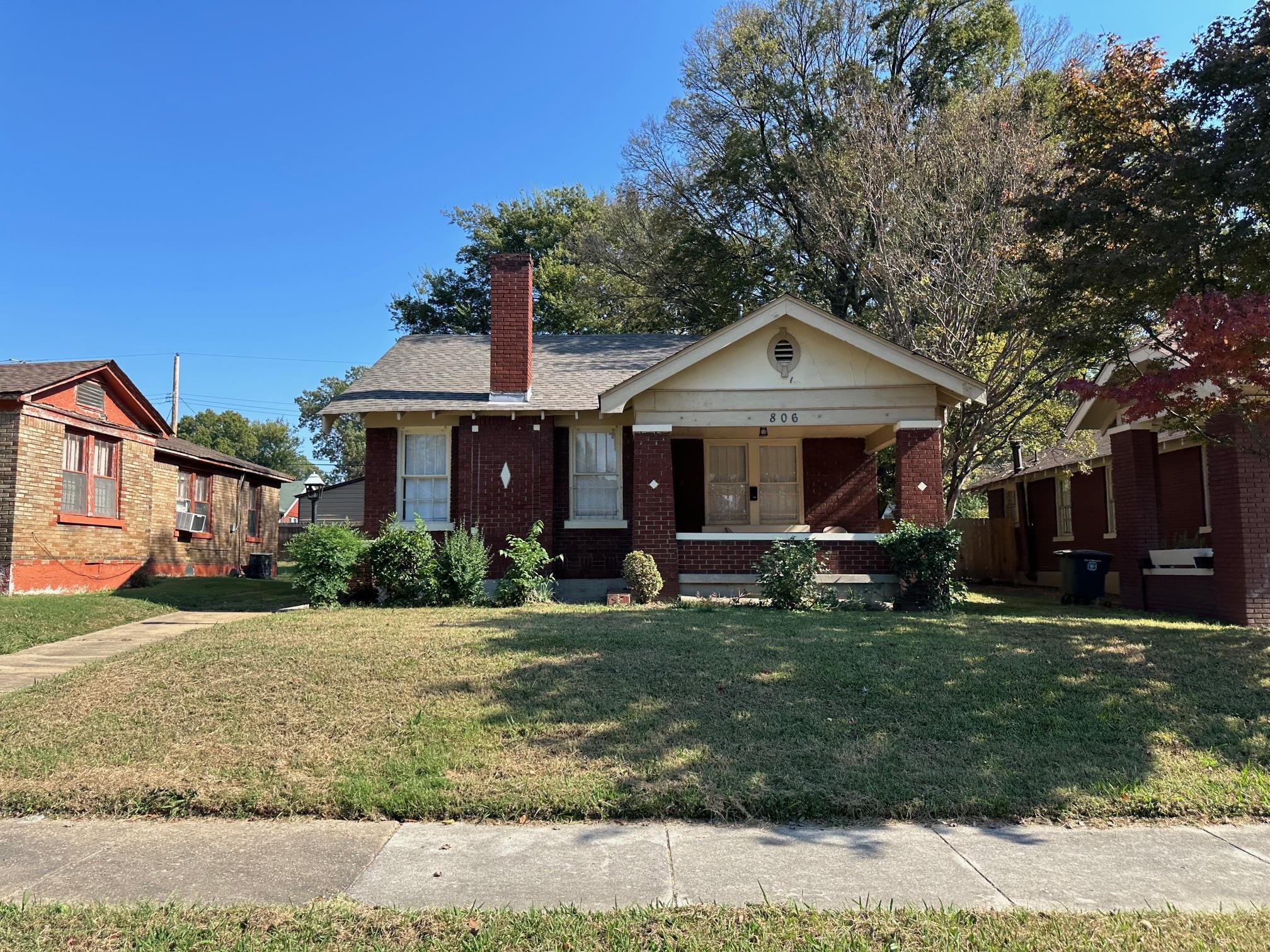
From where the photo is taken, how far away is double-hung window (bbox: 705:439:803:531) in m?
16.8

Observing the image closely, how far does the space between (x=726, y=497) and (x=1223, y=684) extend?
32.2 ft

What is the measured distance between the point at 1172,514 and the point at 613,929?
15816 mm

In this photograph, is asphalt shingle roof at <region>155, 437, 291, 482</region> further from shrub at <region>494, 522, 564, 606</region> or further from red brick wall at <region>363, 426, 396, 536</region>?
shrub at <region>494, 522, 564, 606</region>

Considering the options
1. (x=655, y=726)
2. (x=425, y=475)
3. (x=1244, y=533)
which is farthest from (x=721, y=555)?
(x=655, y=726)

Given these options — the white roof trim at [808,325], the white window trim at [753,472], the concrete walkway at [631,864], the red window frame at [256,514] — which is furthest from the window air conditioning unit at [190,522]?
the concrete walkway at [631,864]

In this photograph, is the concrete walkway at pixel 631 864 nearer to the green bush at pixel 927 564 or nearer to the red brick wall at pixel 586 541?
the green bush at pixel 927 564

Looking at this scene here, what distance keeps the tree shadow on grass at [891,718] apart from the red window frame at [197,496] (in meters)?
15.6

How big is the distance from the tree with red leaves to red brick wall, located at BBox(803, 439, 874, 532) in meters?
6.23

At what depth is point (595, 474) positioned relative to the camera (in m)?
16.0

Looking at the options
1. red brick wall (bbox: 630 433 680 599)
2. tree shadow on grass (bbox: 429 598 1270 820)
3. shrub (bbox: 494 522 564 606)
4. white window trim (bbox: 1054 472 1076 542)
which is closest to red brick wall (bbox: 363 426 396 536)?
shrub (bbox: 494 522 564 606)

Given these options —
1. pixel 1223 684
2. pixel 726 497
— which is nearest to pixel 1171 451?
pixel 726 497

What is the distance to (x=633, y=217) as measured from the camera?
91.2ft

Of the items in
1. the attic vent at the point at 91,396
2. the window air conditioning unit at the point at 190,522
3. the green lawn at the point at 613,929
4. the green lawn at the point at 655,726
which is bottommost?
the green lawn at the point at 613,929

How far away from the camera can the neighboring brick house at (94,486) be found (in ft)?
51.4
